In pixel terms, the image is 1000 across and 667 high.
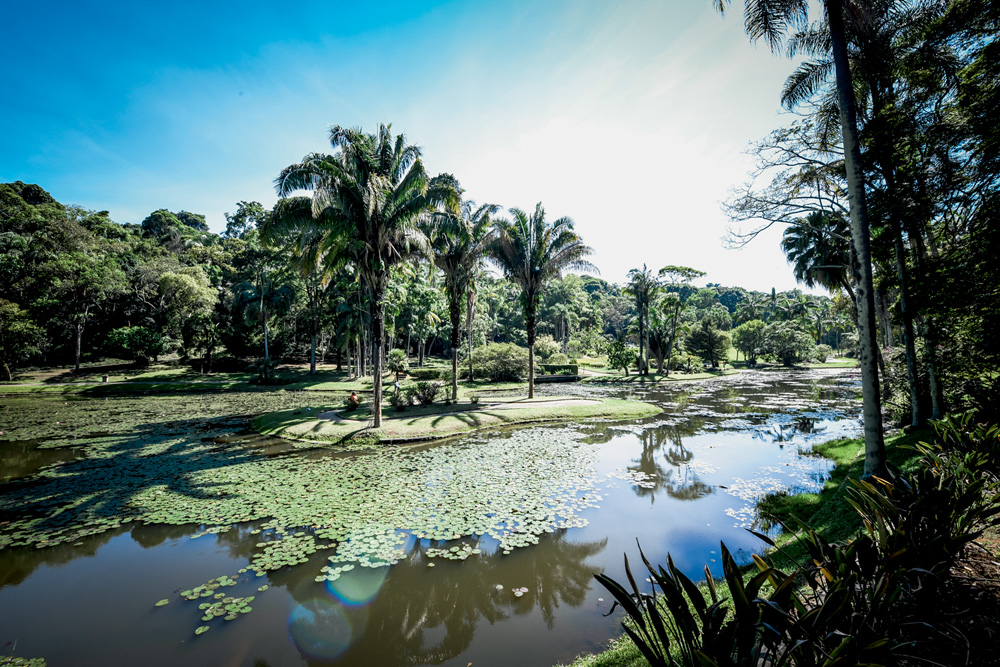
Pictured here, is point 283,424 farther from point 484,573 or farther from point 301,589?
point 484,573

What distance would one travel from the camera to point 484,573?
606cm

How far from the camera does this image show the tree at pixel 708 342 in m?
49.7

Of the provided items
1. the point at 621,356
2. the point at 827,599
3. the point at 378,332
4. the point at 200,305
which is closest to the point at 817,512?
the point at 827,599

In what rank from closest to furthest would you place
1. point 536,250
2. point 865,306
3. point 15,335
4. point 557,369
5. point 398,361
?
point 865,306 < point 536,250 < point 15,335 < point 398,361 < point 557,369

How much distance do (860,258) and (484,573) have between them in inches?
357

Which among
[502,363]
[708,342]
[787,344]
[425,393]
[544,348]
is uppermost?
[708,342]

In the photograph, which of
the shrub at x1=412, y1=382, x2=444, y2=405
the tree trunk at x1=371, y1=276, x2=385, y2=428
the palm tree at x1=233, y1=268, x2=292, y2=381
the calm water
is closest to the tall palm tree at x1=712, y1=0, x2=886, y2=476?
the calm water

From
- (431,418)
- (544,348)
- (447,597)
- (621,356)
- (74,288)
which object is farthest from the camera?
(544,348)

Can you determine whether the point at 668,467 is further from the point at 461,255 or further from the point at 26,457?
the point at 26,457

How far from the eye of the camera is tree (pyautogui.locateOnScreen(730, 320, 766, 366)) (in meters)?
58.2

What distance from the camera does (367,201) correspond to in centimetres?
1320

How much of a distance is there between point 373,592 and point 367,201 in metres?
11.7

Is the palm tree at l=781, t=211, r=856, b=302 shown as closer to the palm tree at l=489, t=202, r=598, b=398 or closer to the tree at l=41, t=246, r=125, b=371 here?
the palm tree at l=489, t=202, r=598, b=398

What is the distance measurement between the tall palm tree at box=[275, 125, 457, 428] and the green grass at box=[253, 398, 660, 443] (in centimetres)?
117
